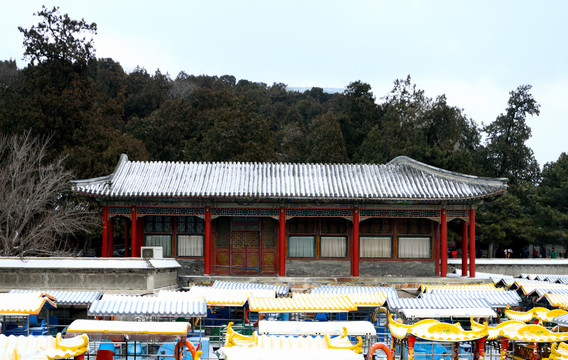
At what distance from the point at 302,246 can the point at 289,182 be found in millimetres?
2968

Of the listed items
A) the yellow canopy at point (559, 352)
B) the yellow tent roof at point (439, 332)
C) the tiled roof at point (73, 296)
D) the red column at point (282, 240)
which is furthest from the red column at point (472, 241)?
the tiled roof at point (73, 296)

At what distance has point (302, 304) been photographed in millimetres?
18922

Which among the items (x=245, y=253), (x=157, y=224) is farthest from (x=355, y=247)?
(x=157, y=224)

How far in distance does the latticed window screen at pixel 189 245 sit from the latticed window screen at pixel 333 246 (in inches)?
210

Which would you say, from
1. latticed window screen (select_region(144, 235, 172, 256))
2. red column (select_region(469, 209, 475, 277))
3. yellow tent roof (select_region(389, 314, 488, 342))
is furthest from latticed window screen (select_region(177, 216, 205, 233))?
yellow tent roof (select_region(389, 314, 488, 342))

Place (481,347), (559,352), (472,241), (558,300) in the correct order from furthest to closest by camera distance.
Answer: (472,241), (558,300), (481,347), (559,352)

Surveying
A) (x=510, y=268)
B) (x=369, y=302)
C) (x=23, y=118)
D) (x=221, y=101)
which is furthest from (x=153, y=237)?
(x=221, y=101)

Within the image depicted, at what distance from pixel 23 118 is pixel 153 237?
15555 mm

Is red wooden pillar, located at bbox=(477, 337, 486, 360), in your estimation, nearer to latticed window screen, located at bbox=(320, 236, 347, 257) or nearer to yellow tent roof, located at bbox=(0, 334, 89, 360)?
yellow tent roof, located at bbox=(0, 334, 89, 360)

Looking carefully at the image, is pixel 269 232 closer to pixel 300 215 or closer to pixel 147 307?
pixel 300 215

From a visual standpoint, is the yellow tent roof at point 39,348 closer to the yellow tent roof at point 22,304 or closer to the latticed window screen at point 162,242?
the yellow tent roof at point 22,304

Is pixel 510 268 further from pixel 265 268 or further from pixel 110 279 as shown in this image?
pixel 110 279

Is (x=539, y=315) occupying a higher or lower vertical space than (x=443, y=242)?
lower

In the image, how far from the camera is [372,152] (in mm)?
52562
